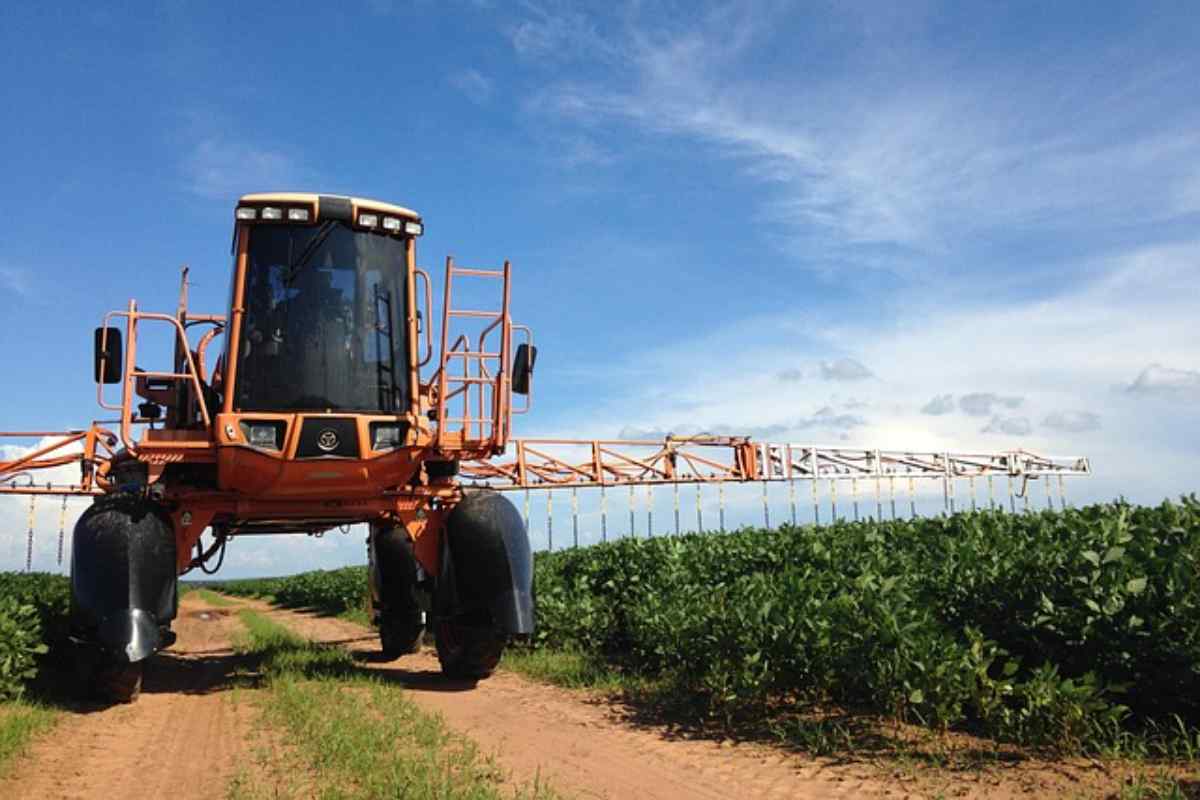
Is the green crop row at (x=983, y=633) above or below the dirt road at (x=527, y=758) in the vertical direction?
above

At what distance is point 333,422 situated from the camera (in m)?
8.93

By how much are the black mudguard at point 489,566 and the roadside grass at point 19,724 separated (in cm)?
384

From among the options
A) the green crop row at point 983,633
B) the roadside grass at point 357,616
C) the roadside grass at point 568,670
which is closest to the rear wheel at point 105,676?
the roadside grass at point 568,670

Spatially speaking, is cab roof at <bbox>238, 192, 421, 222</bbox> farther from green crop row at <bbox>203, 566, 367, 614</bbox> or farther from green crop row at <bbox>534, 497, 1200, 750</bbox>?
green crop row at <bbox>203, 566, 367, 614</bbox>

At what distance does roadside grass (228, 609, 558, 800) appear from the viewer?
17.8ft

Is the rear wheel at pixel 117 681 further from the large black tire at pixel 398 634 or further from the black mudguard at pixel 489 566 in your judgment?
the large black tire at pixel 398 634

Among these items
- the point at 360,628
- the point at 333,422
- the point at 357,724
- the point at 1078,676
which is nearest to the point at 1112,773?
the point at 1078,676

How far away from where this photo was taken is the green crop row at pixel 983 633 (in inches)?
228

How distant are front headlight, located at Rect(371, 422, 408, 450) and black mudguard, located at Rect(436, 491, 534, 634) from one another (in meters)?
1.19

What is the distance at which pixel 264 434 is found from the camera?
8844 mm

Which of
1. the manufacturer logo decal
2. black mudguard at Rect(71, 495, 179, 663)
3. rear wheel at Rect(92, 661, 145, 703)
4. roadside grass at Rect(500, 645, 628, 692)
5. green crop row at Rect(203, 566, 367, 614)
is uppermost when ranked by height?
the manufacturer logo decal

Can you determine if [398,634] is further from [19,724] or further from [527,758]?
[527,758]

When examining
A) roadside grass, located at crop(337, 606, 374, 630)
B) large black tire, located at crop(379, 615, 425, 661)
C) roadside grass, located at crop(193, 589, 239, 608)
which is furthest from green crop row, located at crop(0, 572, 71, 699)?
roadside grass, located at crop(193, 589, 239, 608)

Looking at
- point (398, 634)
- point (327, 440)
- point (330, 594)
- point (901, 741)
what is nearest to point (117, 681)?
point (327, 440)
